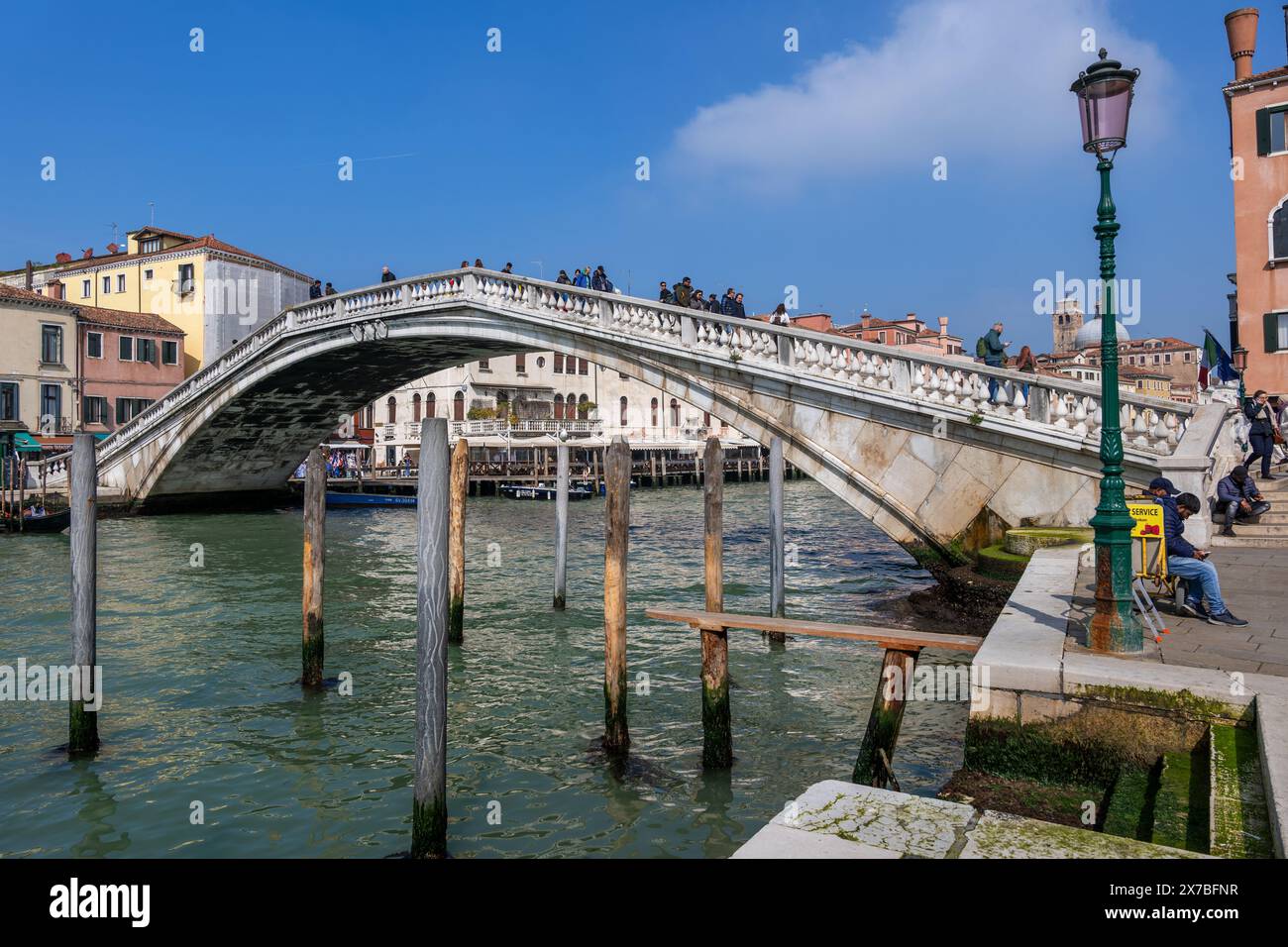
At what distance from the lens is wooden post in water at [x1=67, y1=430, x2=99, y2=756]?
6.19 meters

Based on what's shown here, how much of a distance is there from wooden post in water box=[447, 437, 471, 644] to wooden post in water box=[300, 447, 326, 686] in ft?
5.30

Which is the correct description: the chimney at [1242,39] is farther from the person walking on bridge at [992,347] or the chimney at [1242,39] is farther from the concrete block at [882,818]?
the concrete block at [882,818]

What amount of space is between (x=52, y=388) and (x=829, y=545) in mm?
24923

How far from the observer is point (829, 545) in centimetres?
1883

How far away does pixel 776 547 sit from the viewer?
9.85 meters

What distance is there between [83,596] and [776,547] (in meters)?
6.30

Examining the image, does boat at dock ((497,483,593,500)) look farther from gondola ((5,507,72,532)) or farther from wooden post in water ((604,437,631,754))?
wooden post in water ((604,437,631,754))

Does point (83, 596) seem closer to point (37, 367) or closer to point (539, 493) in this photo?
point (37, 367)

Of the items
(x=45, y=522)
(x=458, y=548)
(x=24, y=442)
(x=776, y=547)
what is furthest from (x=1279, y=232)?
(x=24, y=442)

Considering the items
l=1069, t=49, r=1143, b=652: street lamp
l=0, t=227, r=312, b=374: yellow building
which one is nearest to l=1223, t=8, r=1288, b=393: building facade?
l=1069, t=49, r=1143, b=652: street lamp

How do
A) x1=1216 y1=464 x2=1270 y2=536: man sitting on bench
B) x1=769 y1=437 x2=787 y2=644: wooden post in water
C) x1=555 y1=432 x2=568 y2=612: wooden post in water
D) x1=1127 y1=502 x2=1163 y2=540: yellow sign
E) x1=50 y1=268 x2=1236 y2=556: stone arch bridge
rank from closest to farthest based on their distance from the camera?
1. x1=1127 y1=502 x2=1163 y2=540: yellow sign
2. x1=1216 y1=464 x2=1270 y2=536: man sitting on bench
3. x1=50 y1=268 x2=1236 y2=556: stone arch bridge
4. x1=769 y1=437 x2=787 y2=644: wooden post in water
5. x1=555 y1=432 x2=568 y2=612: wooden post in water

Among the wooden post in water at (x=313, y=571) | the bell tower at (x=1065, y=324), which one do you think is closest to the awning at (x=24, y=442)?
the wooden post in water at (x=313, y=571)

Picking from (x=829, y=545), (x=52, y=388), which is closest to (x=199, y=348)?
(x=52, y=388)
